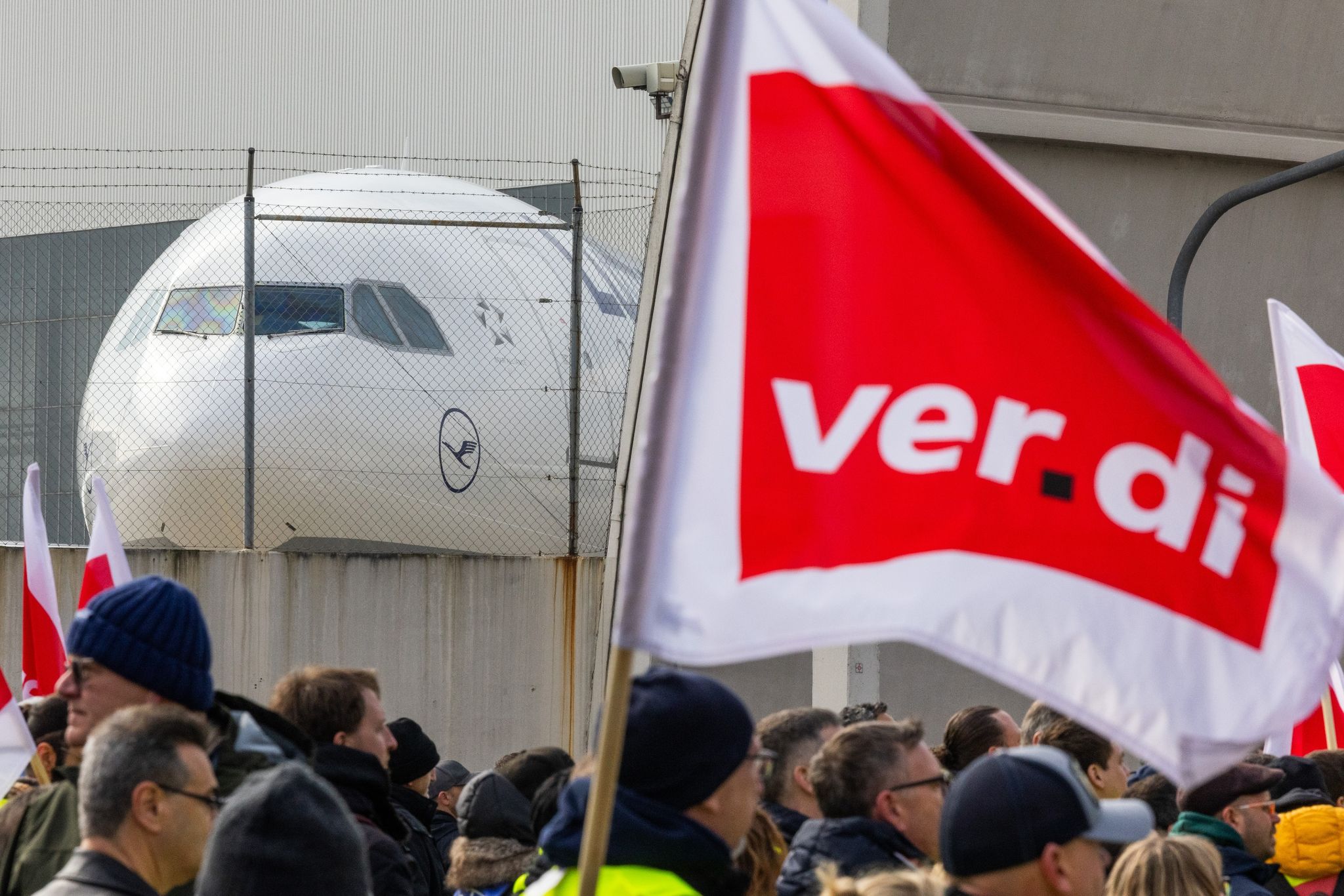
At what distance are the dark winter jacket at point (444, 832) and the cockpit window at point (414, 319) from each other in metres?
6.25

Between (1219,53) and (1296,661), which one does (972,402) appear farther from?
(1219,53)

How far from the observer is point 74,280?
78.6 feet

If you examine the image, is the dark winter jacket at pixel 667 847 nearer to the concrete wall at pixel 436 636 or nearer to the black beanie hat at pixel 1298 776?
the black beanie hat at pixel 1298 776

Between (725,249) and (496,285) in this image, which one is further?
(496,285)

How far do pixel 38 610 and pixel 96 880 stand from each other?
17.7ft

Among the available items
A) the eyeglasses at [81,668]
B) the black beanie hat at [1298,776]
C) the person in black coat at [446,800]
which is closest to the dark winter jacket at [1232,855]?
the black beanie hat at [1298,776]

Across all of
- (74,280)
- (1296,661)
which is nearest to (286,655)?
(1296,661)

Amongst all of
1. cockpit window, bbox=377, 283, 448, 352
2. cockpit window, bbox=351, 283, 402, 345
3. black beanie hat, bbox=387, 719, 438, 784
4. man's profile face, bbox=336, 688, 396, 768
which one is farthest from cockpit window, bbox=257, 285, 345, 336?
man's profile face, bbox=336, 688, 396, 768

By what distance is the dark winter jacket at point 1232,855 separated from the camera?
208 inches

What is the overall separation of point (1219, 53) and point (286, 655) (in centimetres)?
786

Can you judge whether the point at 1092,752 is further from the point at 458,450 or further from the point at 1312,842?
the point at 458,450

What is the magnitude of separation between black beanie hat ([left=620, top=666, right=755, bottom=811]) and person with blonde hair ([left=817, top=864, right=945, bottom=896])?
272 mm

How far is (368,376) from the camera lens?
13664 mm

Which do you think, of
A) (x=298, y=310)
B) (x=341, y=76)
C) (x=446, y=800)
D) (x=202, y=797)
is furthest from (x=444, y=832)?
(x=341, y=76)
